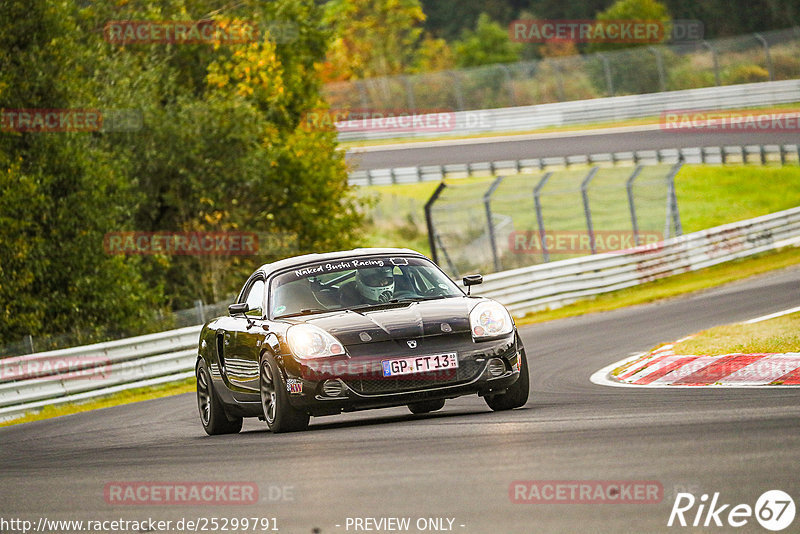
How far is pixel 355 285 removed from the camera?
10.0 metres

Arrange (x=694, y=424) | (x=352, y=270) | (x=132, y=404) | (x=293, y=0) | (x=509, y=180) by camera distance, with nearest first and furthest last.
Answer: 1. (x=694, y=424)
2. (x=352, y=270)
3. (x=132, y=404)
4. (x=293, y=0)
5. (x=509, y=180)

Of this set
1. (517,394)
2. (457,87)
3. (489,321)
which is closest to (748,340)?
(517,394)

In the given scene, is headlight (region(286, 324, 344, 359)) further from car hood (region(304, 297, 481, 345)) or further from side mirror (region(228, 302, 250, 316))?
side mirror (region(228, 302, 250, 316))

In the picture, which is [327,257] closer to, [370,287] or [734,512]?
[370,287]

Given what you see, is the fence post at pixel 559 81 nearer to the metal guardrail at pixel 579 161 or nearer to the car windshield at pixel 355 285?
the metal guardrail at pixel 579 161

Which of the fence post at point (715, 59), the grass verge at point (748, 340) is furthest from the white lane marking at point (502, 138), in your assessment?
the grass verge at point (748, 340)

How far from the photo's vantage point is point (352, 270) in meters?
10.1

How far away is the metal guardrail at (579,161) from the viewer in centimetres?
3597

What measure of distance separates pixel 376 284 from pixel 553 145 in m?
33.1

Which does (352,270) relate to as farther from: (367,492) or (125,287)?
(125,287)

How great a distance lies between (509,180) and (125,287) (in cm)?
1584

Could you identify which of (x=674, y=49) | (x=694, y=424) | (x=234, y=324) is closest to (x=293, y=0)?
(x=674, y=49)

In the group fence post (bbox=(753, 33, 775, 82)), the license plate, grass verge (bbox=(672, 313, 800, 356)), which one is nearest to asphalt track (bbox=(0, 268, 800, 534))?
the license plate

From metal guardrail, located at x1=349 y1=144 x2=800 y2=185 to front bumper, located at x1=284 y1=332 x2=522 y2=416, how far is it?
25931 mm
